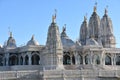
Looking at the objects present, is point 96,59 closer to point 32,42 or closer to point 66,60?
point 66,60

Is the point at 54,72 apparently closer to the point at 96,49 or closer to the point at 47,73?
the point at 47,73

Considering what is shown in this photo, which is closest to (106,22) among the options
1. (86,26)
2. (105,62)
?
(86,26)

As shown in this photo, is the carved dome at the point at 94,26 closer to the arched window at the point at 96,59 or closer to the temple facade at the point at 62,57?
the temple facade at the point at 62,57

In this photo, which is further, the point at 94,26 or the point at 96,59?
the point at 94,26

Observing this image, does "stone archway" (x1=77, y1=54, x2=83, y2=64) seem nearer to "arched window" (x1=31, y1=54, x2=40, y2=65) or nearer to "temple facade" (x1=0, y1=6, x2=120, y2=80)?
"temple facade" (x1=0, y1=6, x2=120, y2=80)

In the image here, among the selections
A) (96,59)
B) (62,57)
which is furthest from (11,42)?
(96,59)

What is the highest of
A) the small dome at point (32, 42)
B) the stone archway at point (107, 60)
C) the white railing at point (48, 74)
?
the small dome at point (32, 42)

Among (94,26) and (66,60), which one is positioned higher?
(94,26)

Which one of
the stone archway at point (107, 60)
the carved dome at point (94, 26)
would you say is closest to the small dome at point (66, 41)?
the carved dome at point (94, 26)

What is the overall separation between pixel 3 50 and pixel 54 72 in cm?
1871

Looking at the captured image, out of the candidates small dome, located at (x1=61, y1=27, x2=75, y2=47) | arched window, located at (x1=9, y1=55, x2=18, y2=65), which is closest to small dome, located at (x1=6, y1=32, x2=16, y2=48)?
arched window, located at (x1=9, y1=55, x2=18, y2=65)

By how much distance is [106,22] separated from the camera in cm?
7200

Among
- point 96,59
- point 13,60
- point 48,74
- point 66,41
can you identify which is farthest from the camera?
point 66,41

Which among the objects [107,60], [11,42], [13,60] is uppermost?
[11,42]
